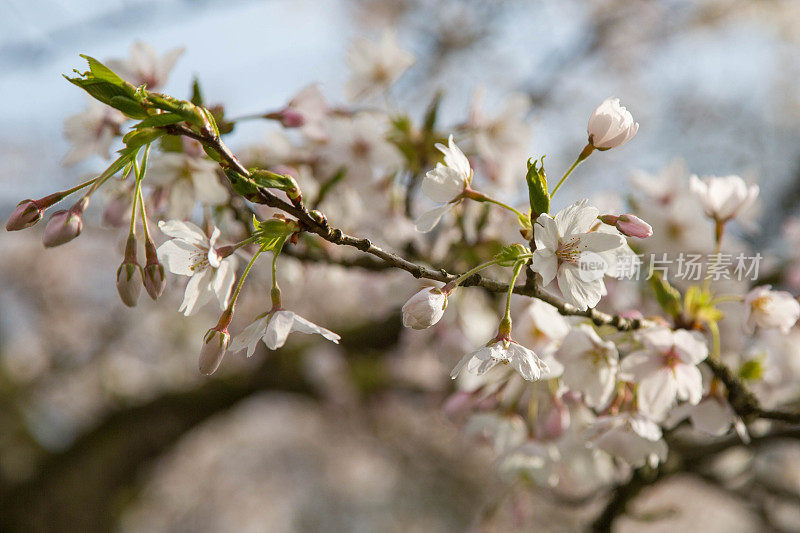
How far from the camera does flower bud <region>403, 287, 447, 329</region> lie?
0.82 m

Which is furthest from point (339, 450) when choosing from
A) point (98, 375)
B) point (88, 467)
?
point (88, 467)

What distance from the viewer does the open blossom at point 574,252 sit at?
811 millimetres

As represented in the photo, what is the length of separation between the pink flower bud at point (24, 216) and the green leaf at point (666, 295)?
98cm

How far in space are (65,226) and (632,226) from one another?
31.4 inches

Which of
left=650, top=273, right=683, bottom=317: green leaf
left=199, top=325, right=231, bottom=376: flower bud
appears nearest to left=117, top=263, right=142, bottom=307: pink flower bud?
left=199, top=325, right=231, bottom=376: flower bud

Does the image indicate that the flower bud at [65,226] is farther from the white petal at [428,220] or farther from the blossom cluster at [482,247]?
the white petal at [428,220]

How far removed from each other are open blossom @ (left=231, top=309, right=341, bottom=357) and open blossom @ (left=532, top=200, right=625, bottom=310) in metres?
0.30

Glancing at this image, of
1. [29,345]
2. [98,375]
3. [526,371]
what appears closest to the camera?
[526,371]

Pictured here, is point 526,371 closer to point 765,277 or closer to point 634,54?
point 765,277

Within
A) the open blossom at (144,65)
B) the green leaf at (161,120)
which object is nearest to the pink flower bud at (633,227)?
the green leaf at (161,120)

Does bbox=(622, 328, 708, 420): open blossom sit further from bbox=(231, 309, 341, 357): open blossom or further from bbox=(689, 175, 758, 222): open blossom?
bbox=(231, 309, 341, 357): open blossom

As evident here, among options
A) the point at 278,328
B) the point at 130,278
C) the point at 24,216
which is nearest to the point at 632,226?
the point at 278,328

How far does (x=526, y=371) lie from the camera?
822 mm

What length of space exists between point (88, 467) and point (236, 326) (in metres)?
1.77
